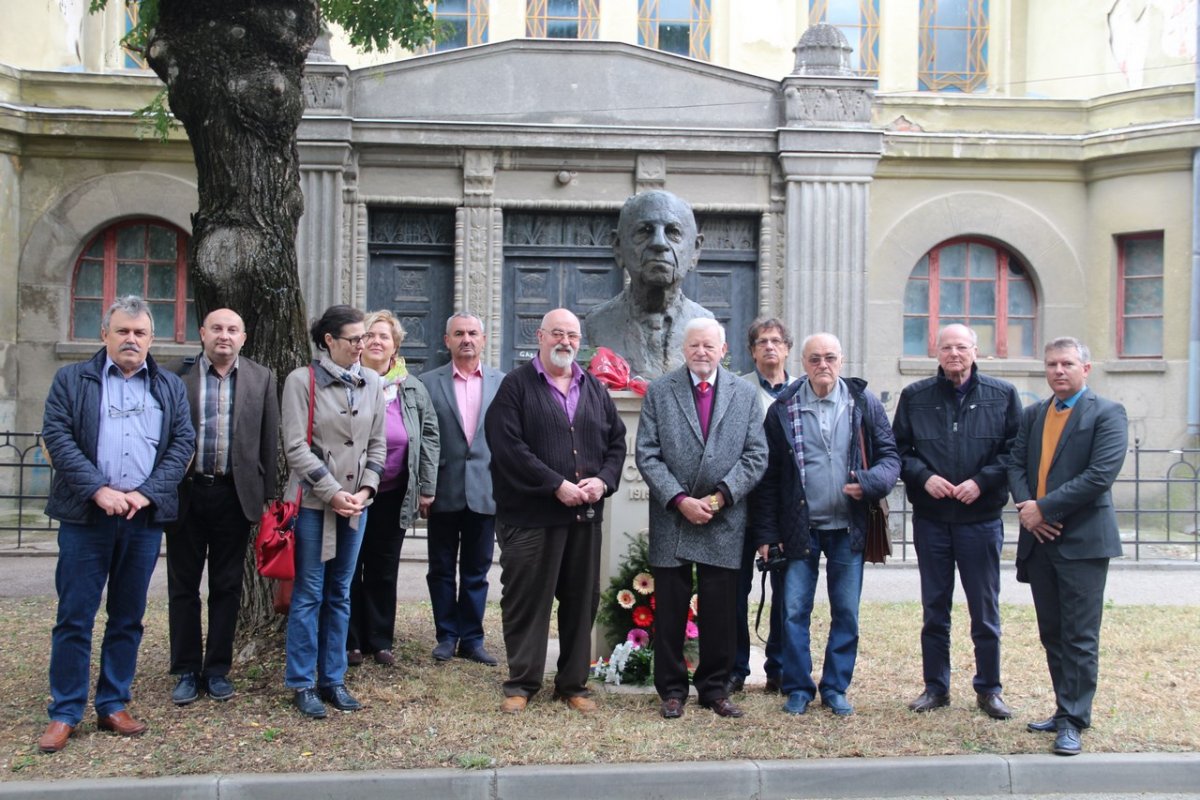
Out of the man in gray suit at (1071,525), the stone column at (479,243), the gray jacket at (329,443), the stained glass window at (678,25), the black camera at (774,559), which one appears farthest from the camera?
the stained glass window at (678,25)

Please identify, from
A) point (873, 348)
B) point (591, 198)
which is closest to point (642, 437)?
point (591, 198)

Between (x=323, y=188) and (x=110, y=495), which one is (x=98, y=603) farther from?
(x=323, y=188)

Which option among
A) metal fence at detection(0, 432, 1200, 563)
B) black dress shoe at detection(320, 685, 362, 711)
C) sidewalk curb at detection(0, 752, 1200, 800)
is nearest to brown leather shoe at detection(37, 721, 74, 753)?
sidewalk curb at detection(0, 752, 1200, 800)

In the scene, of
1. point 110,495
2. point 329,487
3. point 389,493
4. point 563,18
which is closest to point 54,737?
point 110,495

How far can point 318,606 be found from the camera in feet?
19.2

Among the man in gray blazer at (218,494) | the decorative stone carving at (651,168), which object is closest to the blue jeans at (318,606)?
the man in gray blazer at (218,494)

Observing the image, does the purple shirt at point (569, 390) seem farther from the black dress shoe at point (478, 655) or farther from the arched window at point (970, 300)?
the arched window at point (970, 300)

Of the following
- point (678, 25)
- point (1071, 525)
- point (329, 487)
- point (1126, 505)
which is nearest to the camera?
point (1071, 525)

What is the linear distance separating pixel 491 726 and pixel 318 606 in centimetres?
105

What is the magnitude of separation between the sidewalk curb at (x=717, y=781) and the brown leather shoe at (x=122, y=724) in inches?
21.5

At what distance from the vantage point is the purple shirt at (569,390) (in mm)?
5992

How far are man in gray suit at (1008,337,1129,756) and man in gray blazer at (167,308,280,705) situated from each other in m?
3.76

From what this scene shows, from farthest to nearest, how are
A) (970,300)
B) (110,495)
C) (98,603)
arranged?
(970,300) < (98,603) < (110,495)

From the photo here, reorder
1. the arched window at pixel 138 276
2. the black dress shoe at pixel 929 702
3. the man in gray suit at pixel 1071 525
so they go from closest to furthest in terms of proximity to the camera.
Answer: the man in gray suit at pixel 1071 525, the black dress shoe at pixel 929 702, the arched window at pixel 138 276
